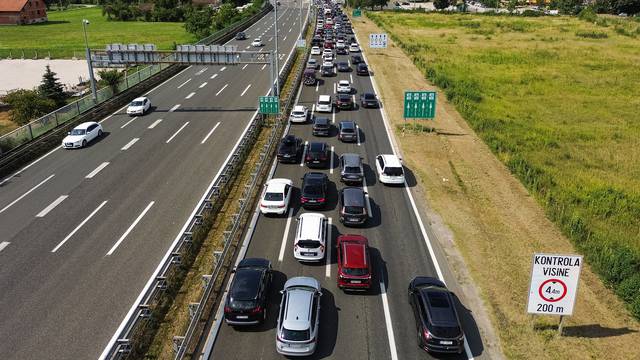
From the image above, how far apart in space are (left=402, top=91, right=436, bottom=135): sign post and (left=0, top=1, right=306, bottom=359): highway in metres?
15.7

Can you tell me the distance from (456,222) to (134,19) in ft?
527

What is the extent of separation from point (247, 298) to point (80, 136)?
93.0 ft

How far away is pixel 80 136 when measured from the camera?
40.6m

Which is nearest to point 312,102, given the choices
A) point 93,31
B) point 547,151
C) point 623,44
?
point 547,151

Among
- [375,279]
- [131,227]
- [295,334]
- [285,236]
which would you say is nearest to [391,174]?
[285,236]

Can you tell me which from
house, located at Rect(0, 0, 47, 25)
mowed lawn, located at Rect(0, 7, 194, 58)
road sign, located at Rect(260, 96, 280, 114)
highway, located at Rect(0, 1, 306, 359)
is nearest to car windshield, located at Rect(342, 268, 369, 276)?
highway, located at Rect(0, 1, 306, 359)

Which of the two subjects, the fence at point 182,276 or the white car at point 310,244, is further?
the white car at point 310,244

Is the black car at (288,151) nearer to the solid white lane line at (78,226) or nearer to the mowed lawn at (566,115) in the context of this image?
the solid white lane line at (78,226)

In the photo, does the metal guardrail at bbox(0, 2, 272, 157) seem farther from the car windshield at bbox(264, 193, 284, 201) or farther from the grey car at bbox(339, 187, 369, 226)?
the grey car at bbox(339, 187, 369, 226)

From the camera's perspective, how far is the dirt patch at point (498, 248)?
19594mm

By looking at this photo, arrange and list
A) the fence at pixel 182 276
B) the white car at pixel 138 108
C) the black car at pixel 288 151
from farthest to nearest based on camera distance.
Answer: the white car at pixel 138 108 < the black car at pixel 288 151 < the fence at pixel 182 276

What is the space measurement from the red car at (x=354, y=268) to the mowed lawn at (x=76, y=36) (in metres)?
87.0

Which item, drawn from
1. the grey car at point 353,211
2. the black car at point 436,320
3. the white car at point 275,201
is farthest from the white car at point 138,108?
the black car at point 436,320

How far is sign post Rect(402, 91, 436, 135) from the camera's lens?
43562mm
